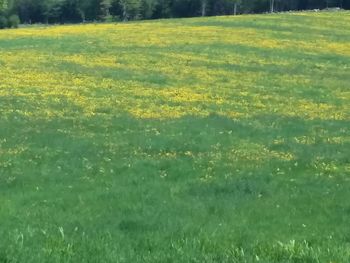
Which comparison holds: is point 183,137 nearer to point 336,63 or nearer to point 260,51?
point 336,63

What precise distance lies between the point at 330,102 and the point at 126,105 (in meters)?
9.18

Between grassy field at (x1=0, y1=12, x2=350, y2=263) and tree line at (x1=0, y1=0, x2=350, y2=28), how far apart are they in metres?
80.7

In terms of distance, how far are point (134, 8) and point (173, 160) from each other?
345 feet

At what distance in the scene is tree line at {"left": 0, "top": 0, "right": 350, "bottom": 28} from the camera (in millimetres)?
122438

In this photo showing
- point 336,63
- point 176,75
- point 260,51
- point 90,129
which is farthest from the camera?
point 260,51

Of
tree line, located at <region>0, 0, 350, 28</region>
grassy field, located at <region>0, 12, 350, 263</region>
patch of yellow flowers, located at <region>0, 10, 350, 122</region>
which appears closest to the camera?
grassy field, located at <region>0, 12, 350, 263</region>

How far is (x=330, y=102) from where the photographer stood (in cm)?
2945

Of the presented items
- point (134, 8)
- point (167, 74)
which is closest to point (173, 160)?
point (167, 74)

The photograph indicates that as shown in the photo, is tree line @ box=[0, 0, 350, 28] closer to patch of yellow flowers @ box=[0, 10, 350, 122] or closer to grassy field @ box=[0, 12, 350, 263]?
patch of yellow flowers @ box=[0, 10, 350, 122]

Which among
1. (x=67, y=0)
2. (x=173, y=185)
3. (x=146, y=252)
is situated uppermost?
(x=146, y=252)

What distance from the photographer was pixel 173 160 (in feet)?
58.2

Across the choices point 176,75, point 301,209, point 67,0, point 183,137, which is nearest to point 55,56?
point 176,75

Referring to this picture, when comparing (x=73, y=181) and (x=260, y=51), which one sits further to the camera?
(x=260, y=51)

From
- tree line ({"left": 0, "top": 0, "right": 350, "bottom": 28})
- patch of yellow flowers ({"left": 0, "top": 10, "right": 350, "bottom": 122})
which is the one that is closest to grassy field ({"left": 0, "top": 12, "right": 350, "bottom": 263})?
patch of yellow flowers ({"left": 0, "top": 10, "right": 350, "bottom": 122})
